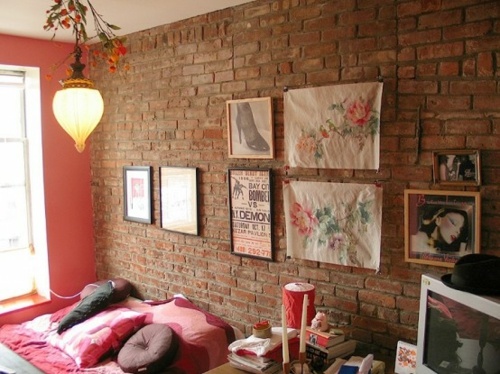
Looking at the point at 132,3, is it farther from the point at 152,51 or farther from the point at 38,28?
the point at 38,28

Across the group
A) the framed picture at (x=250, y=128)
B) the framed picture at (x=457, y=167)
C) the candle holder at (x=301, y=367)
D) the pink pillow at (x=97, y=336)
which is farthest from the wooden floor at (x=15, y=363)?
the framed picture at (x=457, y=167)

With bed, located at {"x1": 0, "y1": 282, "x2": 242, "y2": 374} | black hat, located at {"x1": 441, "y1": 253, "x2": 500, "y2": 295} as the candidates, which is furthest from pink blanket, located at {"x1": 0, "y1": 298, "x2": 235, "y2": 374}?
black hat, located at {"x1": 441, "y1": 253, "x2": 500, "y2": 295}

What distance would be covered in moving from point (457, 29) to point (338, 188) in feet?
3.14

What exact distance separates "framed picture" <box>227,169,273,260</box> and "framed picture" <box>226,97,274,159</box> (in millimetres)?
121

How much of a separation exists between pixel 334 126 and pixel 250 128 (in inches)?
24.2

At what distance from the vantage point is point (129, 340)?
3.08 meters

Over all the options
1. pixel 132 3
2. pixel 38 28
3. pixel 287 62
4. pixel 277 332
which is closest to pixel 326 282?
pixel 277 332

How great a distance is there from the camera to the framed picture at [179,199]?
3.37 metres

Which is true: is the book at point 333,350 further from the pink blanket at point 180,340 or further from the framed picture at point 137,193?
the framed picture at point 137,193

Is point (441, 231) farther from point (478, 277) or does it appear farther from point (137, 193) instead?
point (137, 193)

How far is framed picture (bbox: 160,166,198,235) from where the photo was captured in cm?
337

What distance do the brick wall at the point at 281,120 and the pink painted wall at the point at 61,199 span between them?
263mm

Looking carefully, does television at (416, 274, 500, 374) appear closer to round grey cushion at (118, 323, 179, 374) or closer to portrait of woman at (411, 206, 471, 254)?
portrait of woman at (411, 206, 471, 254)

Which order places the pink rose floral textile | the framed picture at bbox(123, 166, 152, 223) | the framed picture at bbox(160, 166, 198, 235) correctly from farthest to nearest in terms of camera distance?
the framed picture at bbox(123, 166, 152, 223) < the framed picture at bbox(160, 166, 198, 235) < the pink rose floral textile
